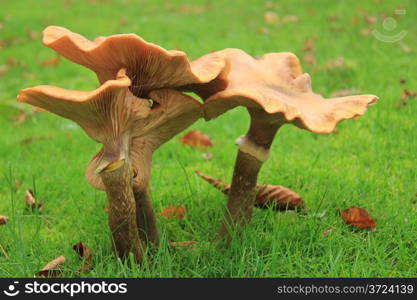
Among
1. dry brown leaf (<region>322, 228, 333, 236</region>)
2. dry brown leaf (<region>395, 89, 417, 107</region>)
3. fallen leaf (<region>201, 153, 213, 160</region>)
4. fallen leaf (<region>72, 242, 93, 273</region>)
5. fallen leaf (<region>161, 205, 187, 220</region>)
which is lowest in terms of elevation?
fallen leaf (<region>72, 242, 93, 273</region>)

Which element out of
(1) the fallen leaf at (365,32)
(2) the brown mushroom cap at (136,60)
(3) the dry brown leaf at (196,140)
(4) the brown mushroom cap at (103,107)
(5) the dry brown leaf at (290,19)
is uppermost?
(5) the dry brown leaf at (290,19)

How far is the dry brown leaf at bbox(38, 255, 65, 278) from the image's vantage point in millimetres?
2256

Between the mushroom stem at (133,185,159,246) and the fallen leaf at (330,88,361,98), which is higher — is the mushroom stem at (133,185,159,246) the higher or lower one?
the lower one

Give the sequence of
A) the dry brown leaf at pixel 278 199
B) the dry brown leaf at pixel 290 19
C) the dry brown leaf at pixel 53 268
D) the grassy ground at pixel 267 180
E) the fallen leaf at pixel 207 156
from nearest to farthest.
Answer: the dry brown leaf at pixel 53 268, the grassy ground at pixel 267 180, the dry brown leaf at pixel 278 199, the fallen leaf at pixel 207 156, the dry brown leaf at pixel 290 19

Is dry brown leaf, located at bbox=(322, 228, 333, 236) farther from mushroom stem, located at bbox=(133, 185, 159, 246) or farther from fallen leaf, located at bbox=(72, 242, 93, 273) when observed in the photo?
fallen leaf, located at bbox=(72, 242, 93, 273)

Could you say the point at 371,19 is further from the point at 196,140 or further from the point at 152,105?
the point at 152,105

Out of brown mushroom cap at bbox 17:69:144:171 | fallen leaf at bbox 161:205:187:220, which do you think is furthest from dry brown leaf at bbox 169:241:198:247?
brown mushroom cap at bbox 17:69:144:171

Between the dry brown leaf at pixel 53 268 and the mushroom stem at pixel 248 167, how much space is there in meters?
0.81

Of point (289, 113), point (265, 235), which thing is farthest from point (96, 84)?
point (289, 113)

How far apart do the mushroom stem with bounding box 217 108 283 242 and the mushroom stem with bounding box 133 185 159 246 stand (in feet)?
1.13

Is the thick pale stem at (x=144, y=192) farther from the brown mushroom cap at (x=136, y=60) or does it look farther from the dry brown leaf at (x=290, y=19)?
the dry brown leaf at (x=290, y=19)

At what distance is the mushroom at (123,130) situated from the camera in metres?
1.97

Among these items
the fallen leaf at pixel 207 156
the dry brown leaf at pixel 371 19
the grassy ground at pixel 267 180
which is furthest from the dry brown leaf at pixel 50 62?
the dry brown leaf at pixel 371 19

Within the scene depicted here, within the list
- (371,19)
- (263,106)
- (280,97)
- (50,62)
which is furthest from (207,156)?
(371,19)
